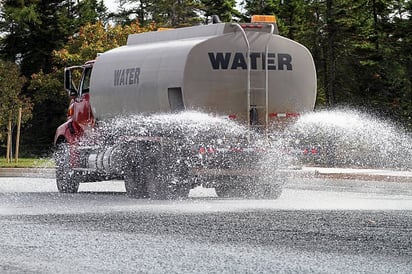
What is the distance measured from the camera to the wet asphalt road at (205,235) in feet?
31.5

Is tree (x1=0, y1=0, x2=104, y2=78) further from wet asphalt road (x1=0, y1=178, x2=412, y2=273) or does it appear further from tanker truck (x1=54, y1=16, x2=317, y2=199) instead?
wet asphalt road (x1=0, y1=178, x2=412, y2=273)

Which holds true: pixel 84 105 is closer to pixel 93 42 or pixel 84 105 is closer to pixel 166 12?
pixel 93 42

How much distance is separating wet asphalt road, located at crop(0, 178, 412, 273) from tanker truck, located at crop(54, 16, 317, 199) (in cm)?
51

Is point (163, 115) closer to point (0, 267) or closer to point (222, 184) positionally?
point (222, 184)

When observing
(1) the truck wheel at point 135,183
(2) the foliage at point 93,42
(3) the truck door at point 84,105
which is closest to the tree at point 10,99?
(2) the foliage at point 93,42

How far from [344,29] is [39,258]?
124 feet

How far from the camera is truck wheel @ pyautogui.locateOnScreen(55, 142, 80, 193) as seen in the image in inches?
832

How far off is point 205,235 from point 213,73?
21.6 ft

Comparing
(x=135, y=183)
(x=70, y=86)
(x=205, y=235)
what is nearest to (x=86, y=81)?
(x=70, y=86)

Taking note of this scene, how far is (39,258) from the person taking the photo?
33.0 ft

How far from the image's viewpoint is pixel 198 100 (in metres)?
18.4

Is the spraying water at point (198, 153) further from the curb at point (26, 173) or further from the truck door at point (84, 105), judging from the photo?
the curb at point (26, 173)

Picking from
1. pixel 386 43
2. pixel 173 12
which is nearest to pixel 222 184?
pixel 386 43

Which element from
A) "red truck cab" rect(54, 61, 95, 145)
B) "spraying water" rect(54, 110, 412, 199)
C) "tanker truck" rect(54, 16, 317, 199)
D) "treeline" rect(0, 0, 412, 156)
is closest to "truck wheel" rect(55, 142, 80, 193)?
"red truck cab" rect(54, 61, 95, 145)
